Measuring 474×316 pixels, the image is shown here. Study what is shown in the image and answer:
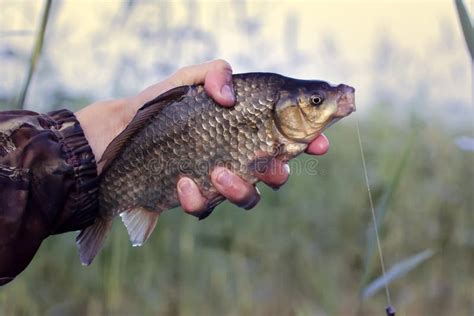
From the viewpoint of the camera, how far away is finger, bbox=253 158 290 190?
140 cm

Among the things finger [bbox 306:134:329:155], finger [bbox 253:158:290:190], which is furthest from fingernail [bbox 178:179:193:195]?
finger [bbox 306:134:329:155]

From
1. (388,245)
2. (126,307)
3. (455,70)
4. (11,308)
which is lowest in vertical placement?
(388,245)

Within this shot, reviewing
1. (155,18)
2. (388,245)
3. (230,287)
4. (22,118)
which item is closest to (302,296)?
(230,287)

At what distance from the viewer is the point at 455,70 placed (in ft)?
10.5

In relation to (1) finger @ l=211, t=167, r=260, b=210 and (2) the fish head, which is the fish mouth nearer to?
(2) the fish head

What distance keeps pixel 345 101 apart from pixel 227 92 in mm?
221

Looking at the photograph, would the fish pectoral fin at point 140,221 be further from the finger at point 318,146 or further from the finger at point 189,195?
the finger at point 318,146

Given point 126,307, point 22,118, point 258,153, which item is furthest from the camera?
point 126,307

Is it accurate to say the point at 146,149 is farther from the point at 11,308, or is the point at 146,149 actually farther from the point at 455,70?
the point at 455,70

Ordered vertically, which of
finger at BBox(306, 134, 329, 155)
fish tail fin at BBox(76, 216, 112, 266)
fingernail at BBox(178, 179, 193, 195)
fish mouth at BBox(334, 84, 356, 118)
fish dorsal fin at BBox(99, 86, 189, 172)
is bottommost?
fish tail fin at BBox(76, 216, 112, 266)

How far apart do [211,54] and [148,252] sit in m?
0.80

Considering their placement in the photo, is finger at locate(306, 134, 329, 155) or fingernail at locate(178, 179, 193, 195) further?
finger at locate(306, 134, 329, 155)

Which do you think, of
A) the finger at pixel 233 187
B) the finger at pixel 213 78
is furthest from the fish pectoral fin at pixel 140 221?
the finger at pixel 213 78

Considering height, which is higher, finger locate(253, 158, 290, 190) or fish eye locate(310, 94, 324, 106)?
fish eye locate(310, 94, 324, 106)
